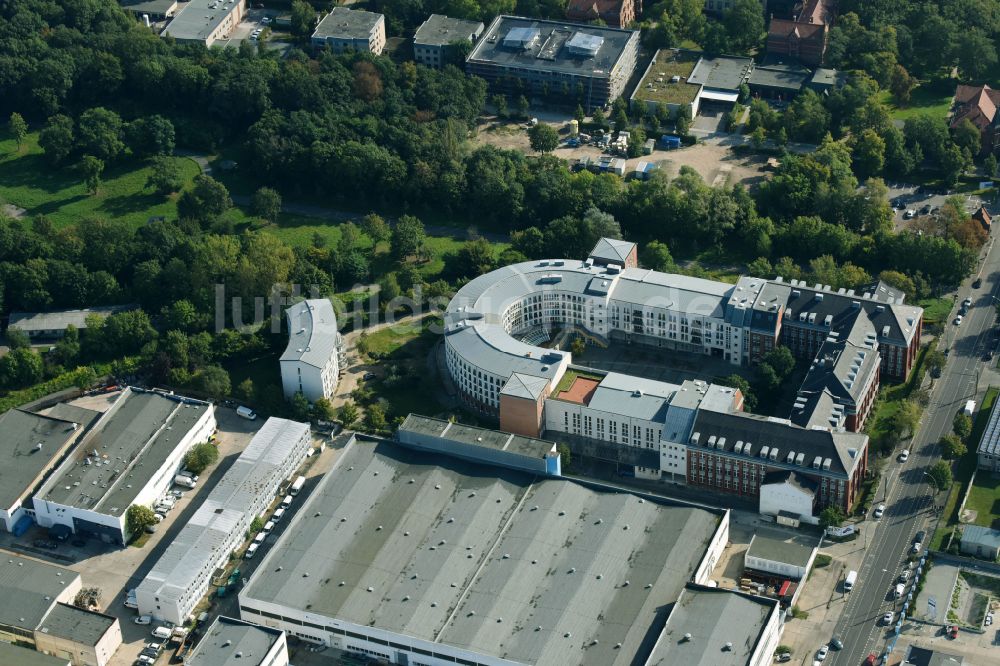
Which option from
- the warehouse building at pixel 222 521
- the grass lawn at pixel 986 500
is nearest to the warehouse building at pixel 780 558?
the grass lawn at pixel 986 500

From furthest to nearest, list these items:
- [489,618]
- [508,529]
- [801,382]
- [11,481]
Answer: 1. [801,382]
2. [11,481]
3. [508,529]
4. [489,618]

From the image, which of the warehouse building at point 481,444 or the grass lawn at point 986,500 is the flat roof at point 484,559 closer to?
the warehouse building at point 481,444

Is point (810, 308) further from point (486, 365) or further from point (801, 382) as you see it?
point (486, 365)

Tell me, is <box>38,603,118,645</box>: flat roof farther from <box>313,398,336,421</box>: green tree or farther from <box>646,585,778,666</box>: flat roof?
<box>646,585,778,666</box>: flat roof

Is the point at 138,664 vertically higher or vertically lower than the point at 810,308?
lower

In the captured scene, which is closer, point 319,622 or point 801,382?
point 319,622

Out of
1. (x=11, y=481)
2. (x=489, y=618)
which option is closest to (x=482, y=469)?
(x=489, y=618)

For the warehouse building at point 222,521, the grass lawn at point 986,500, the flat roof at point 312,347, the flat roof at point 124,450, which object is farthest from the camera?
the flat roof at point 312,347
